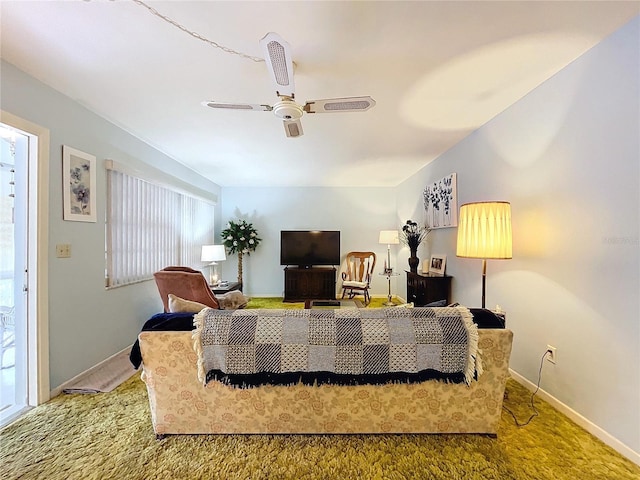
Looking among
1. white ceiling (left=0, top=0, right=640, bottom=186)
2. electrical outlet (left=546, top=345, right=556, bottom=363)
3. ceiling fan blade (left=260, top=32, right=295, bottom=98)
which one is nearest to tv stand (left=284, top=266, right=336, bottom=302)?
white ceiling (left=0, top=0, right=640, bottom=186)

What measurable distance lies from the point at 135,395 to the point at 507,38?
3548 mm

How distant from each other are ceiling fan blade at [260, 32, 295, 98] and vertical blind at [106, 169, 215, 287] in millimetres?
2196

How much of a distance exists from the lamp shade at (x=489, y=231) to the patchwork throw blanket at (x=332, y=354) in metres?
0.79

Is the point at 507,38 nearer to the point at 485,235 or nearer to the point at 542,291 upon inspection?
→ the point at 485,235

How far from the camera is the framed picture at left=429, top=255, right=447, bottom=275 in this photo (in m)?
3.62

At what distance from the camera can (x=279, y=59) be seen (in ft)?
4.69

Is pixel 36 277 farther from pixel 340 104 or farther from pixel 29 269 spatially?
pixel 340 104

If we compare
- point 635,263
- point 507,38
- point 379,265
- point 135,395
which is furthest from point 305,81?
point 379,265

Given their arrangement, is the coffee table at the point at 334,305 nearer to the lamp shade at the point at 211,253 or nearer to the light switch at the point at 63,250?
the lamp shade at the point at 211,253

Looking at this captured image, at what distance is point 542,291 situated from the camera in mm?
2127

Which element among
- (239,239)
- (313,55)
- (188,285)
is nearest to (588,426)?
(313,55)

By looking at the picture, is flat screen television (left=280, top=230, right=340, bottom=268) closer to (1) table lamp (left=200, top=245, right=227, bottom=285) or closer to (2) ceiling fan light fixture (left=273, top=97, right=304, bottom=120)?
(1) table lamp (left=200, top=245, right=227, bottom=285)

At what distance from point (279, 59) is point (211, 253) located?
3722 millimetres

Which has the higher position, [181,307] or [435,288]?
[181,307]
